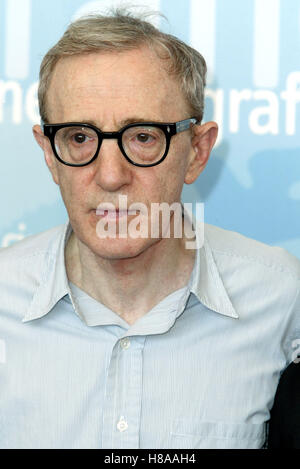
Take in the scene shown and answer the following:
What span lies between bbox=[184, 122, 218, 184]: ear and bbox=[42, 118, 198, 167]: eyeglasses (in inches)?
4.3

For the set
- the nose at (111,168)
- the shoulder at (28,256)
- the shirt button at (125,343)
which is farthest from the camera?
the shoulder at (28,256)

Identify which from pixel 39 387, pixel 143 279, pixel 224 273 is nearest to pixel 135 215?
pixel 143 279

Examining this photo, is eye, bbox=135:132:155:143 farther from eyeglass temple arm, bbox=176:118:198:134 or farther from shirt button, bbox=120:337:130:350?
shirt button, bbox=120:337:130:350

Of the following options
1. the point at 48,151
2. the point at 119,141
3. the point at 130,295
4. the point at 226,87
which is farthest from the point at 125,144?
the point at 226,87

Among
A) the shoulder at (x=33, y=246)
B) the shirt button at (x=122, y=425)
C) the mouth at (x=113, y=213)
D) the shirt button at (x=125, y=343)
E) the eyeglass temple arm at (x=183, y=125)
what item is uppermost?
the eyeglass temple arm at (x=183, y=125)

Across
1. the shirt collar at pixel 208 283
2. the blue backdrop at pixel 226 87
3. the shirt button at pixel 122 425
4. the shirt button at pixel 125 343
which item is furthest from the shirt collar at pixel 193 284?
the blue backdrop at pixel 226 87

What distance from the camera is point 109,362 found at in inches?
59.4

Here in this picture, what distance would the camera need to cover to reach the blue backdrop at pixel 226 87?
208 cm

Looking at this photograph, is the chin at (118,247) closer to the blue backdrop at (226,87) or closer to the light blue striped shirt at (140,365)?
the light blue striped shirt at (140,365)

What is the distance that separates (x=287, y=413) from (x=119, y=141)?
654 mm

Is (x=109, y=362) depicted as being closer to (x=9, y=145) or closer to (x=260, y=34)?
(x=9, y=145)

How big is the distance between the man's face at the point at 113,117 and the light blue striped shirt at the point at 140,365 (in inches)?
6.8
